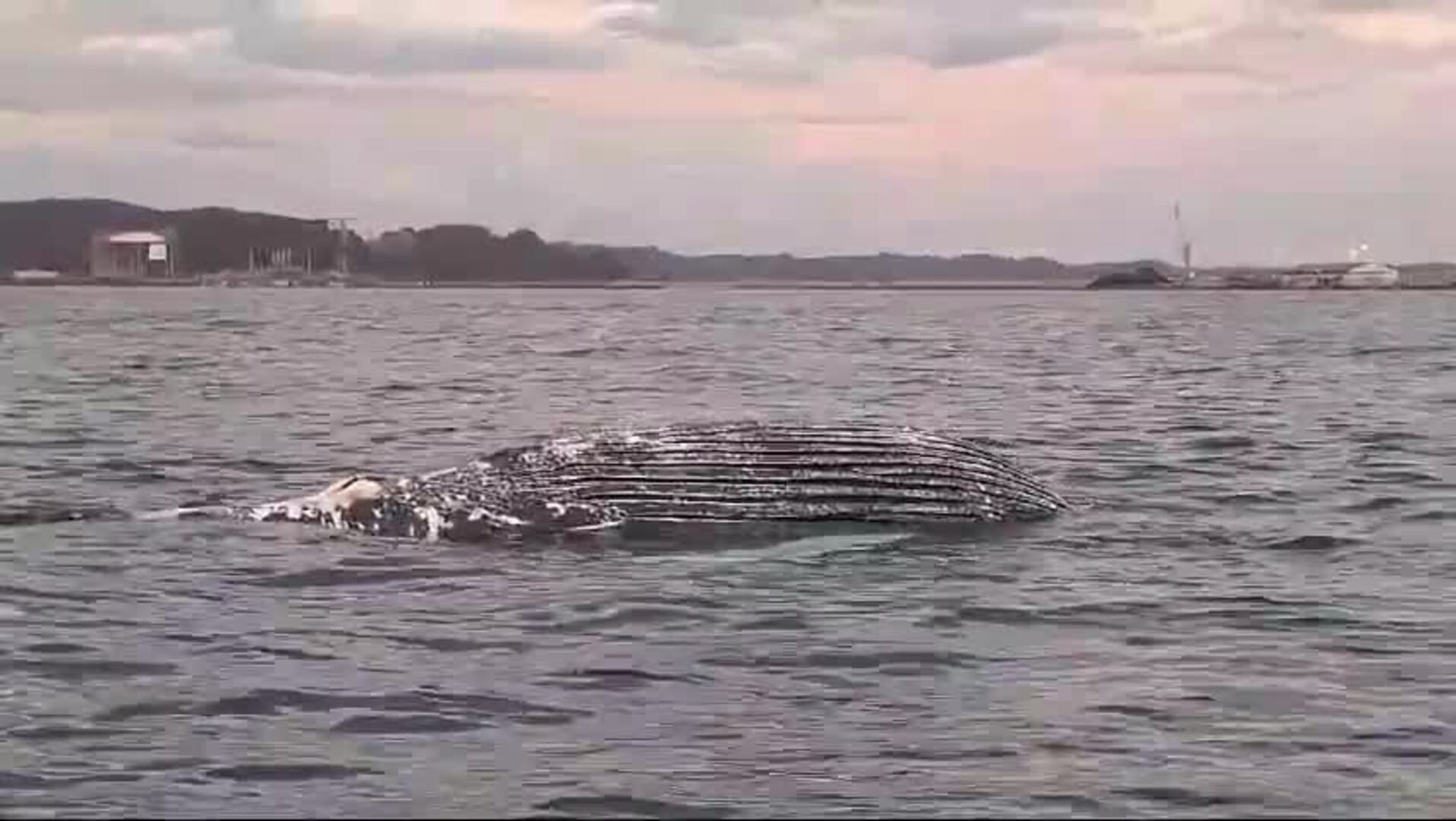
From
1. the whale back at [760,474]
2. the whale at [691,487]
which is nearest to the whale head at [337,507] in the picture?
the whale at [691,487]

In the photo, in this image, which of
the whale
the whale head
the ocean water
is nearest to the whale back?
the whale

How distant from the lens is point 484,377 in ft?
125

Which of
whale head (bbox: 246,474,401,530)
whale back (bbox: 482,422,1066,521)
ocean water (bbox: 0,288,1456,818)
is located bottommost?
ocean water (bbox: 0,288,1456,818)

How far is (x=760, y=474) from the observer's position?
13.4 metres

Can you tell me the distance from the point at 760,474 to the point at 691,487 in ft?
1.60

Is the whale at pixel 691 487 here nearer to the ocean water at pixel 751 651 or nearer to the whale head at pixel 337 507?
the whale head at pixel 337 507

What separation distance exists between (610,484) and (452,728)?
5.50 metres

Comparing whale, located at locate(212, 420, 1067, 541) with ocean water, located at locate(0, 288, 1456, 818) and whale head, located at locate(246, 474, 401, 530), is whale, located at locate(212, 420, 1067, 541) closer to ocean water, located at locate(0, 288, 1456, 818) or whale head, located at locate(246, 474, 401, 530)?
whale head, located at locate(246, 474, 401, 530)

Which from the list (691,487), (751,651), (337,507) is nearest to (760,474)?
(691,487)

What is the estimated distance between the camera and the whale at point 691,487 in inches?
522

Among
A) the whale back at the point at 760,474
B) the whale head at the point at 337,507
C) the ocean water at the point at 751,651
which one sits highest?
the whale back at the point at 760,474

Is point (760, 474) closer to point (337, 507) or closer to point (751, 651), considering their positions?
point (337, 507)

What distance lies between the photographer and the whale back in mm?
13289

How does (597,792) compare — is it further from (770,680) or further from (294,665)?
(294,665)
